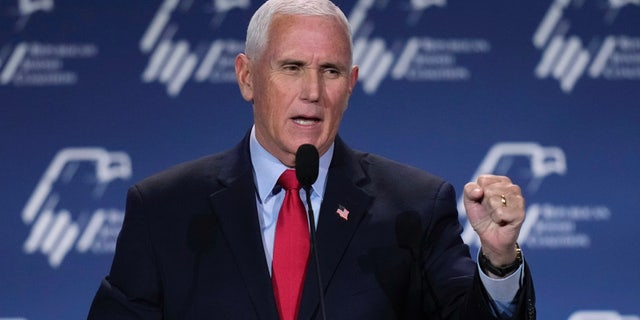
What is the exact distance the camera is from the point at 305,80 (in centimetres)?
194

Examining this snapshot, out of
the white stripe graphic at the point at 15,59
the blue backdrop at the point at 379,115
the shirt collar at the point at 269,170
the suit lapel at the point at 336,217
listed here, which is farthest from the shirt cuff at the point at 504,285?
the white stripe graphic at the point at 15,59

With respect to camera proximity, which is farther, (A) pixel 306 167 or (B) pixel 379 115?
(B) pixel 379 115

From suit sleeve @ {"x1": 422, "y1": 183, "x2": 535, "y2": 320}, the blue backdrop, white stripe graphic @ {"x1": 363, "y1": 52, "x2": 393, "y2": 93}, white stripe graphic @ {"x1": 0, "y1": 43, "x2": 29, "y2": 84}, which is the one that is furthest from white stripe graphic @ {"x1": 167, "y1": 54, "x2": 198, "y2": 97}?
suit sleeve @ {"x1": 422, "y1": 183, "x2": 535, "y2": 320}

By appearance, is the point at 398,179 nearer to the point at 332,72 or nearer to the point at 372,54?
the point at 332,72

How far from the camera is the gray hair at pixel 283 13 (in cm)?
196

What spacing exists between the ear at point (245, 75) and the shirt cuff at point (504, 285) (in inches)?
26.4

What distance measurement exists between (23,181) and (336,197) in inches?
77.1

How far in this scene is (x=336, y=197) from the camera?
1951 millimetres

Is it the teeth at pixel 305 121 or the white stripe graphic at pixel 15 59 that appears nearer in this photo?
the teeth at pixel 305 121

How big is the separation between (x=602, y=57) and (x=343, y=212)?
2.04 metres

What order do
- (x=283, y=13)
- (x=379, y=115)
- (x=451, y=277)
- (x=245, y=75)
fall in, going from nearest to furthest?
(x=451, y=277), (x=283, y=13), (x=245, y=75), (x=379, y=115)

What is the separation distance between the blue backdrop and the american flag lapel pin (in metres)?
1.70

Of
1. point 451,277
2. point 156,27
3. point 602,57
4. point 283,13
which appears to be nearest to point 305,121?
point 283,13

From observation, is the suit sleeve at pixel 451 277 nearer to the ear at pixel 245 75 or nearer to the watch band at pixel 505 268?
the watch band at pixel 505 268
